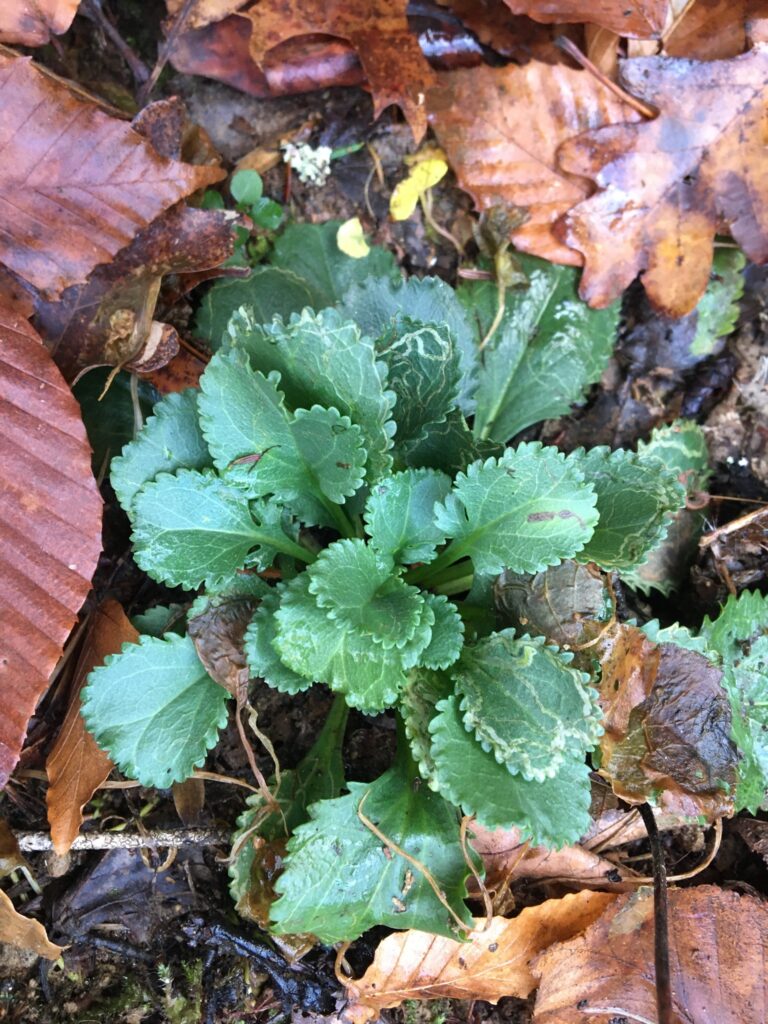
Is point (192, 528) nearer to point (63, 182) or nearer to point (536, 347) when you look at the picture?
point (63, 182)

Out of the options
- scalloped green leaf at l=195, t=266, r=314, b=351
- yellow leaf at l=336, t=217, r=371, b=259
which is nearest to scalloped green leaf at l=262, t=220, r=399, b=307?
yellow leaf at l=336, t=217, r=371, b=259

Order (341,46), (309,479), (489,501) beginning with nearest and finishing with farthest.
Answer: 1. (489,501)
2. (309,479)
3. (341,46)

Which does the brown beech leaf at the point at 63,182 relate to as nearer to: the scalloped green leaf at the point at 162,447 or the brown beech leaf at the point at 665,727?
the scalloped green leaf at the point at 162,447

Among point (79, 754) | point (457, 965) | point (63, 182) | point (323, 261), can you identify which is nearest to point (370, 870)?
point (457, 965)

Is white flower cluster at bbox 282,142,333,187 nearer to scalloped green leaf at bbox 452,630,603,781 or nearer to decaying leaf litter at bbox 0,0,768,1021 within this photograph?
decaying leaf litter at bbox 0,0,768,1021

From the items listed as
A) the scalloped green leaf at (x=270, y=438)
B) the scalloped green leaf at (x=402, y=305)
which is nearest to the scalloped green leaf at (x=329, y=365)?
the scalloped green leaf at (x=270, y=438)

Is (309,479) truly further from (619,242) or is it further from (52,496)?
(619,242)

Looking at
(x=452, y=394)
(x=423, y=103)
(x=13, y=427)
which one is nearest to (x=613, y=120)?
(x=423, y=103)
